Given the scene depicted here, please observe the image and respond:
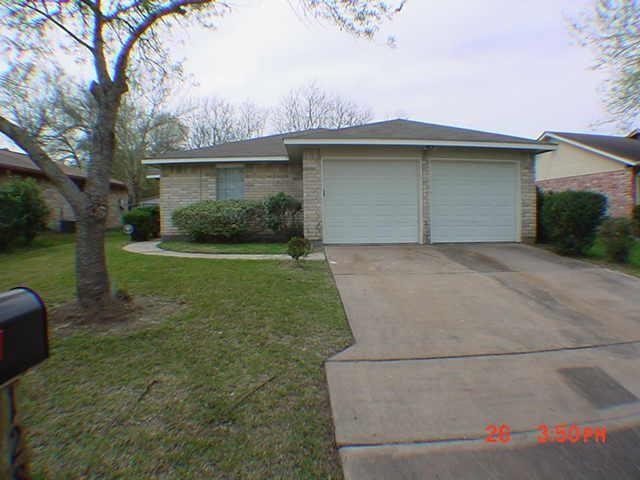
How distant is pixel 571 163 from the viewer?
15.9 meters

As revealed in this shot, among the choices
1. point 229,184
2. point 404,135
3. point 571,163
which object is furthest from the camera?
point 571,163

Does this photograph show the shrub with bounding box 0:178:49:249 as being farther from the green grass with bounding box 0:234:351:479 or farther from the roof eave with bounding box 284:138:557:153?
the roof eave with bounding box 284:138:557:153

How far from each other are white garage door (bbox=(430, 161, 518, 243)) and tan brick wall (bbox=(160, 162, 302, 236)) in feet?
14.5

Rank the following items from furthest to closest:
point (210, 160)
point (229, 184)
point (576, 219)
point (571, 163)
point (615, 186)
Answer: point (571, 163) < point (615, 186) < point (229, 184) < point (210, 160) < point (576, 219)

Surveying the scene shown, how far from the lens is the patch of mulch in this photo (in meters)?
3.60

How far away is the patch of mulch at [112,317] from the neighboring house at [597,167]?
55.9 feet

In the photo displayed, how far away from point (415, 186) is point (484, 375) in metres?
6.65

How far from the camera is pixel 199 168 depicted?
11.0m

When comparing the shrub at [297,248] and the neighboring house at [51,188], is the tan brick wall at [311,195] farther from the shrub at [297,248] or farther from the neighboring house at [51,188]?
the neighboring house at [51,188]

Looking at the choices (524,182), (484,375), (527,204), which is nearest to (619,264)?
(527,204)

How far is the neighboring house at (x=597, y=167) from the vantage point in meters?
13.3

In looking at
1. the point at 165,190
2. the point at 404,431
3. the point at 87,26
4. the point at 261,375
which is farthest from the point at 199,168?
the point at 404,431

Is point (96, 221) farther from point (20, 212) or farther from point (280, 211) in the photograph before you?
point (20, 212)

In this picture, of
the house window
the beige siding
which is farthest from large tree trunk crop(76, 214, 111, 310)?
the beige siding
